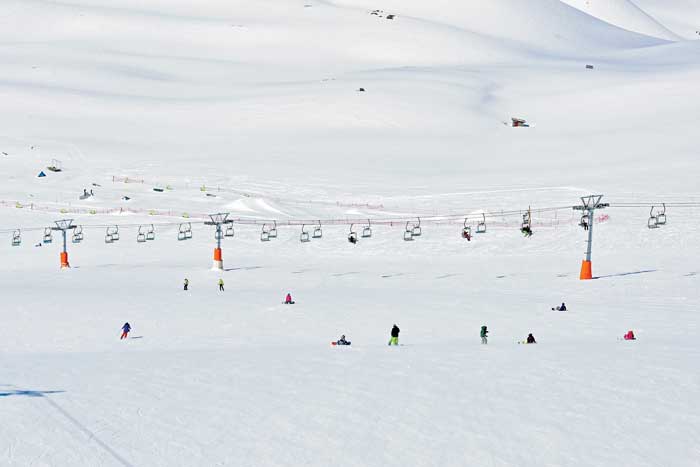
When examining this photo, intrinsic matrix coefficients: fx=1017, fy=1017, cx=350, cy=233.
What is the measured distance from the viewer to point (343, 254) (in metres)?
52.7

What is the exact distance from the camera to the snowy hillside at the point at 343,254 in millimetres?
18562

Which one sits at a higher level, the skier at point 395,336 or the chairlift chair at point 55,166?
the chairlift chair at point 55,166

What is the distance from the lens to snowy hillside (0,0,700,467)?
60.9 ft

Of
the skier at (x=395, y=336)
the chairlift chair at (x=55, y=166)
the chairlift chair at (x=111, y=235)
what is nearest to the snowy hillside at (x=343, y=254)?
the chairlift chair at (x=111, y=235)

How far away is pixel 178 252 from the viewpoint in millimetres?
53188

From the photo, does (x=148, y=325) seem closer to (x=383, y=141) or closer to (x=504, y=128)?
(x=383, y=141)

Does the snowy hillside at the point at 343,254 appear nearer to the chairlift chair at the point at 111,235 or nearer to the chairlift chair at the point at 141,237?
the chairlift chair at the point at 141,237

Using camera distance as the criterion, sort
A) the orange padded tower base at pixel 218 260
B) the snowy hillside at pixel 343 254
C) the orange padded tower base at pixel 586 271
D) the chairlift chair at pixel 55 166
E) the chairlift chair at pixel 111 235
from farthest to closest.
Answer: the chairlift chair at pixel 55 166, the chairlift chair at pixel 111 235, the orange padded tower base at pixel 218 260, the orange padded tower base at pixel 586 271, the snowy hillside at pixel 343 254

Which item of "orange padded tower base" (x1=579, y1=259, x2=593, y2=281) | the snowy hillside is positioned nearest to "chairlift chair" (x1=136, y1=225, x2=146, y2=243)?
the snowy hillside

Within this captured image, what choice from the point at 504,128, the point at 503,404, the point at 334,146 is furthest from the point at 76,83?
the point at 503,404

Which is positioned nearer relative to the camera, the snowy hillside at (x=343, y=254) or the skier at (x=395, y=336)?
the snowy hillside at (x=343, y=254)

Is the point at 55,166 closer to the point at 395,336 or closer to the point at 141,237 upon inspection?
the point at 141,237

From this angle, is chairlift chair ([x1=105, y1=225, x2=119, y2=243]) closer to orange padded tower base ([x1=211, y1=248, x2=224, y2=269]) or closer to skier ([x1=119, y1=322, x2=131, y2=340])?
orange padded tower base ([x1=211, y1=248, x2=224, y2=269])

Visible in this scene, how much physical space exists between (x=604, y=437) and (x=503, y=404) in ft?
7.71
